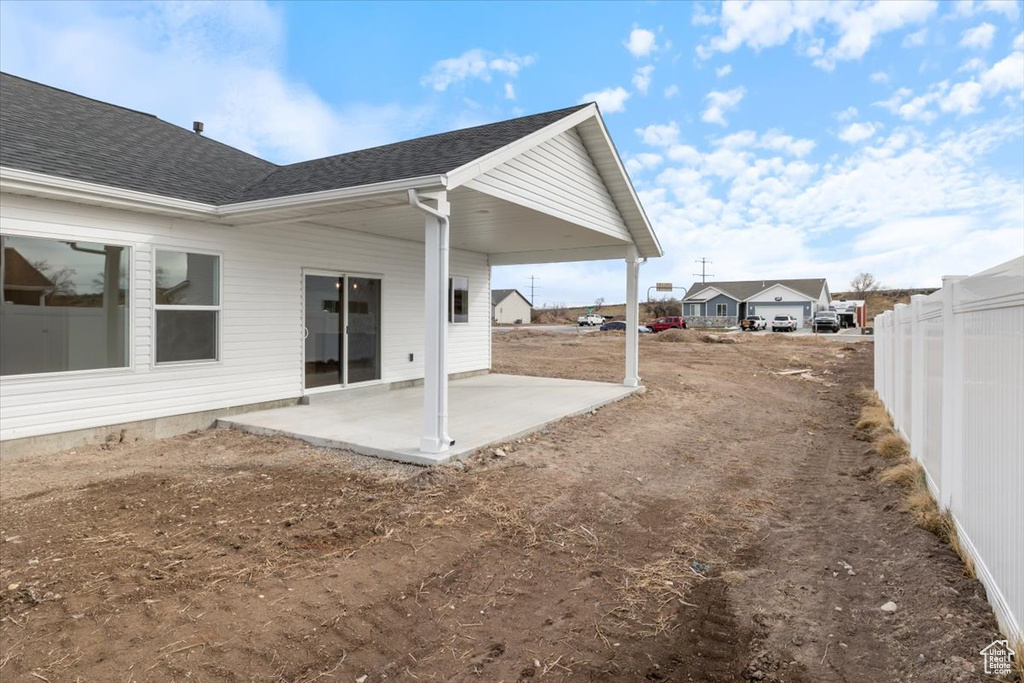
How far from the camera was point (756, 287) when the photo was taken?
2359 inches

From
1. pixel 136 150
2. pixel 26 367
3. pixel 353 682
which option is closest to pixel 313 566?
pixel 353 682

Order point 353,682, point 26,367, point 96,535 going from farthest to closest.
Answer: point 26,367 → point 96,535 → point 353,682

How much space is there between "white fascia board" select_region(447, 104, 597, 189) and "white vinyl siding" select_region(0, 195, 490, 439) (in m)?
3.81

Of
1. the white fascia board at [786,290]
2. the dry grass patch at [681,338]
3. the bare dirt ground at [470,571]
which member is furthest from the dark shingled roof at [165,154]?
the white fascia board at [786,290]

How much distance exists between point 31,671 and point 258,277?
6224mm

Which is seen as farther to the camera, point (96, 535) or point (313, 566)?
point (96, 535)

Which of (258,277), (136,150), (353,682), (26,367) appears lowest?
(353,682)

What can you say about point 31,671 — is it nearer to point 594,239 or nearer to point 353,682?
point 353,682

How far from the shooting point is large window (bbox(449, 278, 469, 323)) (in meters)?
11.8

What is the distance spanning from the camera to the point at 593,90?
61.5ft

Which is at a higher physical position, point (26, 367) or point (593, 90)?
point (593, 90)

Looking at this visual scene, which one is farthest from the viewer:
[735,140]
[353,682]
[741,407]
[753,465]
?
[735,140]

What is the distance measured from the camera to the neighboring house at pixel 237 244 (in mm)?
5797

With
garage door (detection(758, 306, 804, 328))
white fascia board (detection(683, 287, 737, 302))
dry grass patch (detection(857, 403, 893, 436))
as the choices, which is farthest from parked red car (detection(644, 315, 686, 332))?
dry grass patch (detection(857, 403, 893, 436))
